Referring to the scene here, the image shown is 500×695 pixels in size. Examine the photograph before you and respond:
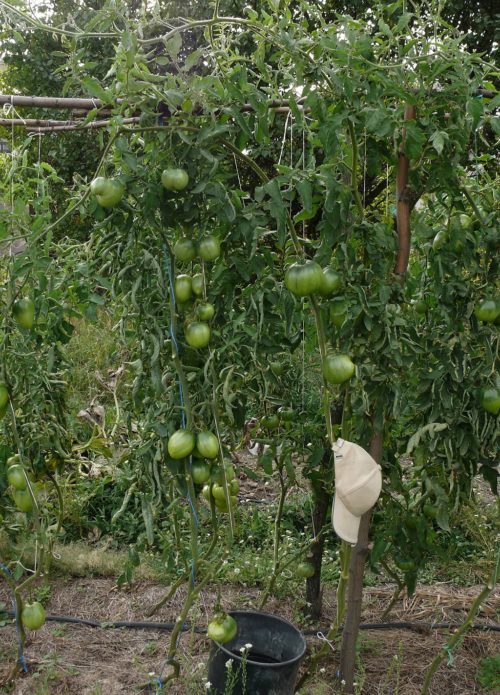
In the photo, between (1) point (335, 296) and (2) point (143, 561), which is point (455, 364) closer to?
(1) point (335, 296)

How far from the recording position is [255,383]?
1.97 m

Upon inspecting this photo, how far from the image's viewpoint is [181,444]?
5.36 feet

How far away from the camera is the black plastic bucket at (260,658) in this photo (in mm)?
1925

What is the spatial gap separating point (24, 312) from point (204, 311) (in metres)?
0.47

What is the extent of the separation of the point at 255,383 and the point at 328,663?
106 centimetres

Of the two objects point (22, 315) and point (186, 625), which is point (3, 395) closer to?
point (22, 315)

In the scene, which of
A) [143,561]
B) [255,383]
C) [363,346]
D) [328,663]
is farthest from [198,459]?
[143,561]

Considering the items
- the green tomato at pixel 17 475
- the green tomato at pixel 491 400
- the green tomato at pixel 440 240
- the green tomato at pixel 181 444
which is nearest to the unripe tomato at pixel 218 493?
the green tomato at pixel 181 444

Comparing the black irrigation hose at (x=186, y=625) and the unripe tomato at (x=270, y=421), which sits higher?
the unripe tomato at (x=270, y=421)

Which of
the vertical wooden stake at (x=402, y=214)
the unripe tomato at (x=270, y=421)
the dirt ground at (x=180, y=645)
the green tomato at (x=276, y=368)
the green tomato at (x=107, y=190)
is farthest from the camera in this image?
the dirt ground at (x=180, y=645)

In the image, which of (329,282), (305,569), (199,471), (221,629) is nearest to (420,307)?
(329,282)

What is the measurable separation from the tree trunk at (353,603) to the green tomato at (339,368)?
410 mm

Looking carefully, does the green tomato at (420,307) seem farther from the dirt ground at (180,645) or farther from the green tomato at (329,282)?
the dirt ground at (180,645)

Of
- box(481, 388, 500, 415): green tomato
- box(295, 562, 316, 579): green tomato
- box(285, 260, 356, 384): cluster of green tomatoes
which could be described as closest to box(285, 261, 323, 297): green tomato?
box(285, 260, 356, 384): cluster of green tomatoes
